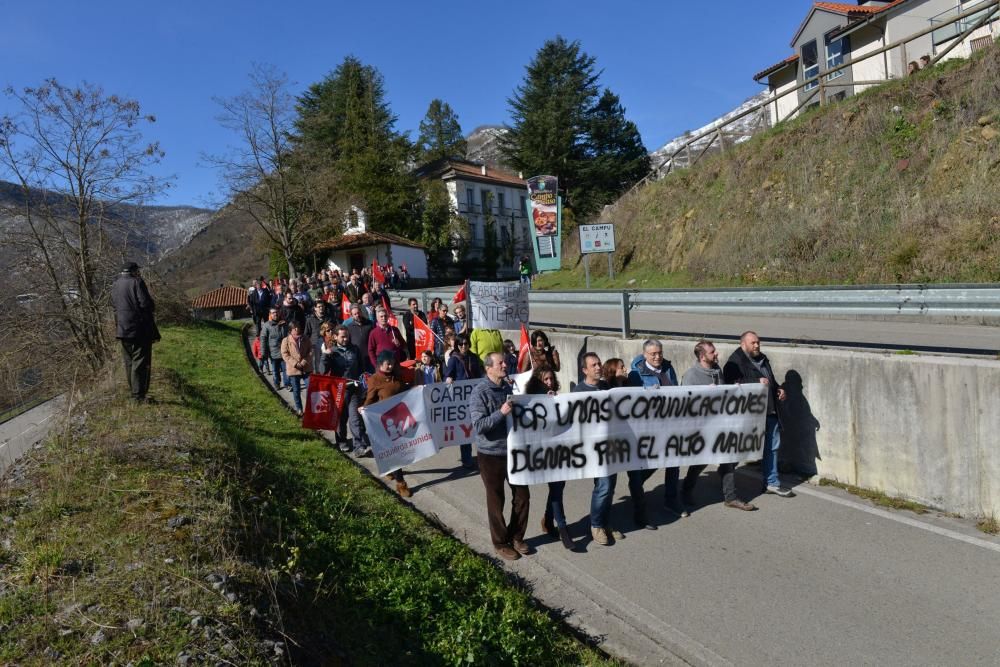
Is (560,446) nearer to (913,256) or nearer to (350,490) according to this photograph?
(350,490)

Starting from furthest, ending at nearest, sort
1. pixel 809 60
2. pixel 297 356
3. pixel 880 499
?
pixel 809 60 < pixel 297 356 < pixel 880 499

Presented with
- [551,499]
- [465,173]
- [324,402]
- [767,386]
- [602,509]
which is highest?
[465,173]

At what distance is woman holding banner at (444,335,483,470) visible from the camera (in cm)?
969

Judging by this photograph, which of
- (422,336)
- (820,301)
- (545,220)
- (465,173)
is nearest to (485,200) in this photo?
(465,173)

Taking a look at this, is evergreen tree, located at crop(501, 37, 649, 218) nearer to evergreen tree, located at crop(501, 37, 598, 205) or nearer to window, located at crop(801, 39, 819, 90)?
evergreen tree, located at crop(501, 37, 598, 205)

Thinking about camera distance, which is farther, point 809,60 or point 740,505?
point 809,60

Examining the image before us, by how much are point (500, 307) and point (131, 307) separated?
5.81 metres

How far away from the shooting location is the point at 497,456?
662 centimetres

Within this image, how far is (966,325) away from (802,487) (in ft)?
26.7

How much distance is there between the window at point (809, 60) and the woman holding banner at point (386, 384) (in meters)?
33.4

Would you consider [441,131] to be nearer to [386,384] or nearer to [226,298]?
[226,298]

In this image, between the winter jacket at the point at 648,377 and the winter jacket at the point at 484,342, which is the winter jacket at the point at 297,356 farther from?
the winter jacket at the point at 648,377

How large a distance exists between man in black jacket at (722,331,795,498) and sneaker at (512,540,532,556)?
9.27 feet

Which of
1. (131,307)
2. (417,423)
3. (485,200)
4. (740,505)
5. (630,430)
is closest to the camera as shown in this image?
(630,430)
